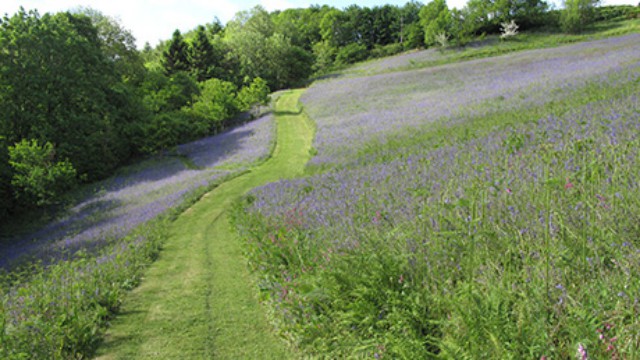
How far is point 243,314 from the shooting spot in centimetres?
655

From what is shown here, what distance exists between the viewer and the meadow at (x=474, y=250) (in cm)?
302

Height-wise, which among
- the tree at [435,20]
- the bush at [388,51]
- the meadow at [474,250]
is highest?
the tree at [435,20]

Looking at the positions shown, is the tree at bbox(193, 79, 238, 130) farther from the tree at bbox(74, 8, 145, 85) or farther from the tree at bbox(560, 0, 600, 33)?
the tree at bbox(560, 0, 600, 33)

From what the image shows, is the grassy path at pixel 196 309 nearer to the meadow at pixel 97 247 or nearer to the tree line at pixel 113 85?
the meadow at pixel 97 247

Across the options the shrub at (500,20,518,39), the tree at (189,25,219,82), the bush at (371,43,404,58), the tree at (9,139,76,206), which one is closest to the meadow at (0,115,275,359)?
the tree at (9,139,76,206)

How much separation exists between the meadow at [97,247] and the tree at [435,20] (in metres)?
45.8

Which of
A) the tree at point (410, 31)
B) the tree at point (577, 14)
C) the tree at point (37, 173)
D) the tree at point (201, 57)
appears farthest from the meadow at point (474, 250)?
the tree at point (410, 31)

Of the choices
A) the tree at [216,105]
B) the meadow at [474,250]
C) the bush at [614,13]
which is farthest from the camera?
the bush at [614,13]

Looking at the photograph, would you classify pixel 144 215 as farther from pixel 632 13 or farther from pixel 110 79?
pixel 632 13

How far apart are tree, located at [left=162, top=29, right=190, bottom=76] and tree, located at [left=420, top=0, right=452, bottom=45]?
135ft

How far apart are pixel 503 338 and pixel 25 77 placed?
1207 inches

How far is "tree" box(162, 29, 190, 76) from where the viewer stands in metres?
54.3

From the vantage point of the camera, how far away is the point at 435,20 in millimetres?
66375

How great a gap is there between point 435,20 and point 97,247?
6804 centimetres
